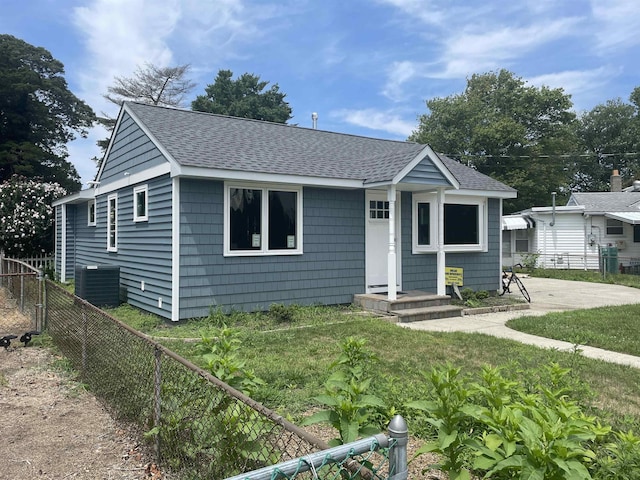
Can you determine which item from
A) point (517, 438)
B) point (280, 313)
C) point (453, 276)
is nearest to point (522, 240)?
point (453, 276)

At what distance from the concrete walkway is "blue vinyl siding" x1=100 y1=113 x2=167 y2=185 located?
6011 mm

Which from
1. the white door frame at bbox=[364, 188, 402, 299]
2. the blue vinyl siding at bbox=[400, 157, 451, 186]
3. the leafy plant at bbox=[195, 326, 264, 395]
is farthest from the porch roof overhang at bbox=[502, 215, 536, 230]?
the leafy plant at bbox=[195, 326, 264, 395]

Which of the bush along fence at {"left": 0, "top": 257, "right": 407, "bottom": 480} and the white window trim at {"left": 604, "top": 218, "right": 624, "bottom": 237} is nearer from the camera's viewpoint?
the bush along fence at {"left": 0, "top": 257, "right": 407, "bottom": 480}

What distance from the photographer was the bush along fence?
1598mm

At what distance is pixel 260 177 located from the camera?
8273mm

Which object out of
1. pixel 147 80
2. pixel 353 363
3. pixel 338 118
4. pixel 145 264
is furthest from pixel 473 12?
pixel 147 80

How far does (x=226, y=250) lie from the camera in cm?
826

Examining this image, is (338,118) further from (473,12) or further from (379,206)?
(379,206)

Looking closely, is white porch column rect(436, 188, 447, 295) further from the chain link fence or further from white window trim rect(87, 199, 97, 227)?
white window trim rect(87, 199, 97, 227)

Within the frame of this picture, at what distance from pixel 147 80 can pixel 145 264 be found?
30.1 meters

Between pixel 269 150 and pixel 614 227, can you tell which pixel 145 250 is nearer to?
pixel 269 150

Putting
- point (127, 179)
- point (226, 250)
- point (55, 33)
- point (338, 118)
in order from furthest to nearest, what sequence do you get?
point (338, 118) → point (55, 33) → point (127, 179) → point (226, 250)

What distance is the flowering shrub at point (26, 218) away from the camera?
1603 centimetres

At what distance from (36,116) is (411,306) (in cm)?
2967
